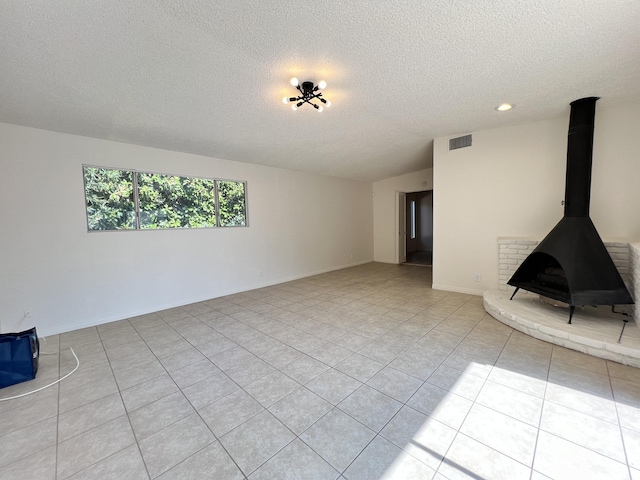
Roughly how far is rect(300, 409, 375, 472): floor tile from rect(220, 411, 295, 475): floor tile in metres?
0.15

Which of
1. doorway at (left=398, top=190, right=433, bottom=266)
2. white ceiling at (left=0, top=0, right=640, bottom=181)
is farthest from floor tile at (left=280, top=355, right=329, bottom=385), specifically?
doorway at (left=398, top=190, right=433, bottom=266)

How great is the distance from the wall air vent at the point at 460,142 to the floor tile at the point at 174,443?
488cm

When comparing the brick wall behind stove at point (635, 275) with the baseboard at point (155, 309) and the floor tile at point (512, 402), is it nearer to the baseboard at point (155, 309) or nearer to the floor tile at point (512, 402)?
the floor tile at point (512, 402)

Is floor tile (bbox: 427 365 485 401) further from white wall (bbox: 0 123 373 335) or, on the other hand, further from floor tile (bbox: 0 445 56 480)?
white wall (bbox: 0 123 373 335)

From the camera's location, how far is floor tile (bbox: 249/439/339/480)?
132cm

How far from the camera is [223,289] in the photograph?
4.86m

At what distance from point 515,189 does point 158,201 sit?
564 cm

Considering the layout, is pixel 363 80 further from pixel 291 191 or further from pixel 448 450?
pixel 291 191

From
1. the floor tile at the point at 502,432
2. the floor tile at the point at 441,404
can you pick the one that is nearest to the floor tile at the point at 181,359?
the floor tile at the point at 441,404

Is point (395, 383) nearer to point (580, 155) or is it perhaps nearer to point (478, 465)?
point (478, 465)

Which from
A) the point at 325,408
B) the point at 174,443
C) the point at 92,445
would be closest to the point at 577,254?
the point at 325,408

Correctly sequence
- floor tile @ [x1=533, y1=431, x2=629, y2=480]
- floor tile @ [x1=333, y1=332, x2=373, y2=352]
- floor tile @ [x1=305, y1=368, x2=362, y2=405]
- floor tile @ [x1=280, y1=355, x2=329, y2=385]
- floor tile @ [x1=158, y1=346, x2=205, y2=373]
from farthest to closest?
floor tile @ [x1=333, y1=332, x2=373, y2=352] < floor tile @ [x1=158, y1=346, x2=205, y2=373] < floor tile @ [x1=280, y1=355, x2=329, y2=385] < floor tile @ [x1=305, y1=368, x2=362, y2=405] < floor tile @ [x1=533, y1=431, x2=629, y2=480]

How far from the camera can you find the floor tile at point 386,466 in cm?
131

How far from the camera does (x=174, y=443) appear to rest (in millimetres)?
1557
